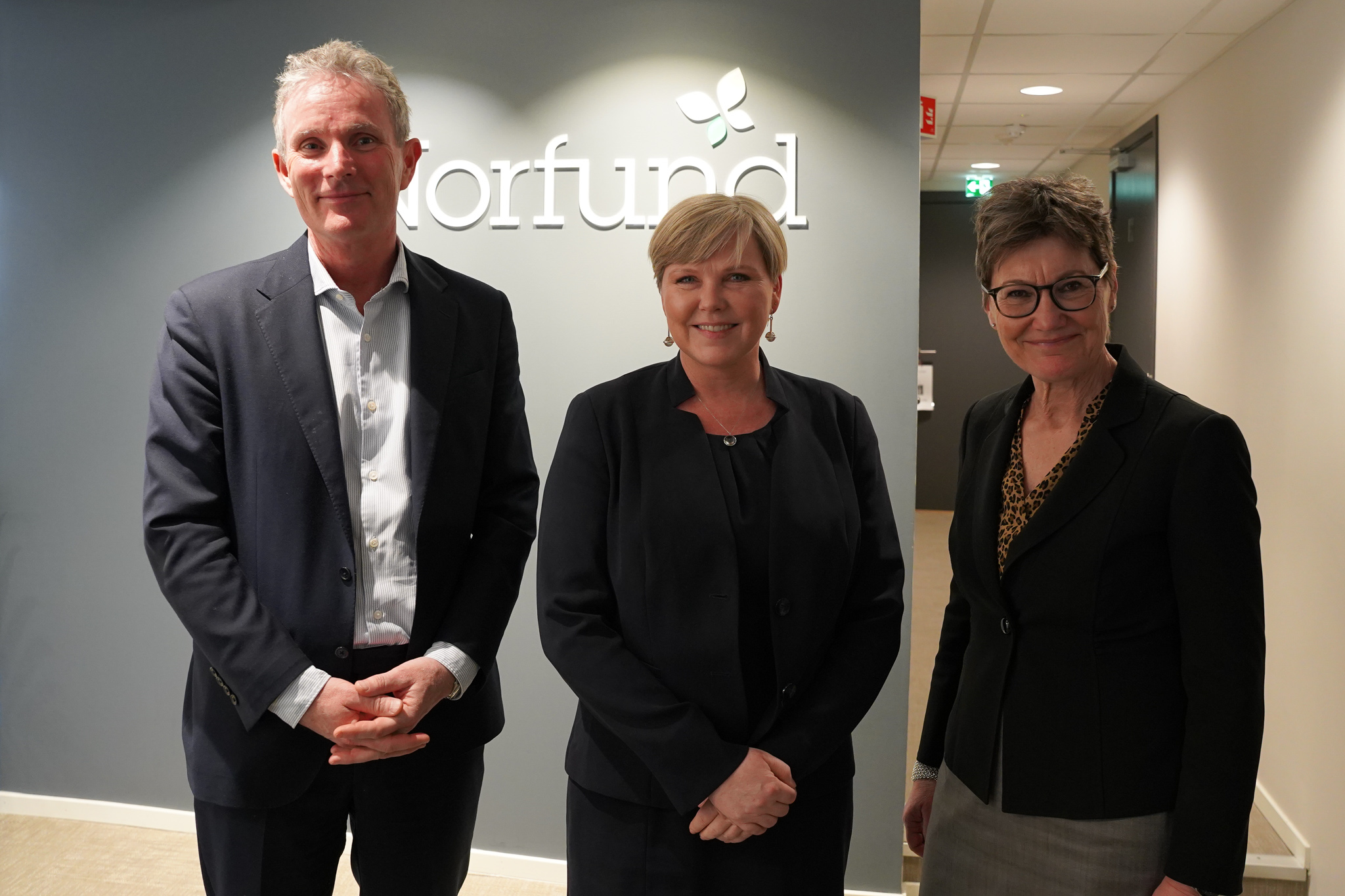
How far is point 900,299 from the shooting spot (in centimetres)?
Answer: 329

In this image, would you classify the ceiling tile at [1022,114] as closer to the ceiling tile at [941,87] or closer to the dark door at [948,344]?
the ceiling tile at [941,87]

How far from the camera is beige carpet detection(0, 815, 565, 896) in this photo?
3447mm

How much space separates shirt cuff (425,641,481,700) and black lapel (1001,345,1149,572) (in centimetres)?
101

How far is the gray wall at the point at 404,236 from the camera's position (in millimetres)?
3291

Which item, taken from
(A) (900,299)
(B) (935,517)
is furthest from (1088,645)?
(B) (935,517)

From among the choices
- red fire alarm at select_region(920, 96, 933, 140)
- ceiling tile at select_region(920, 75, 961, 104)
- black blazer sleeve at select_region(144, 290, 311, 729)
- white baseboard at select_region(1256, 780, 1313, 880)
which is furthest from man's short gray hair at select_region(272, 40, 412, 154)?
ceiling tile at select_region(920, 75, 961, 104)

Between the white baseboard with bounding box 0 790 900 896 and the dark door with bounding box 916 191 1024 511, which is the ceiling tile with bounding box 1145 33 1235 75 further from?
the dark door with bounding box 916 191 1024 511

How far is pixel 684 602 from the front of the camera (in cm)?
166

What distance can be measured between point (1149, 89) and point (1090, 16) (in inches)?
60.1

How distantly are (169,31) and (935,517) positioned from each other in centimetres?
855

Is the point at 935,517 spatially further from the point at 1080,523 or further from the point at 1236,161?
the point at 1080,523

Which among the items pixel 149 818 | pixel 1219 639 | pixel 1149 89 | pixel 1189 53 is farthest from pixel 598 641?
pixel 1149 89

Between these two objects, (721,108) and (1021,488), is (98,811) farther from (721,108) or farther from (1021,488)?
(1021,488)

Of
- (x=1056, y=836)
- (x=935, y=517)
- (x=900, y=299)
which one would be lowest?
(x=935, y=517)
